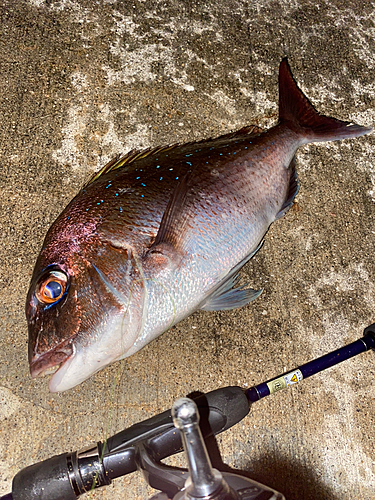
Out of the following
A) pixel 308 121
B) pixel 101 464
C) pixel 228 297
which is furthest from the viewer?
pixel 308 121

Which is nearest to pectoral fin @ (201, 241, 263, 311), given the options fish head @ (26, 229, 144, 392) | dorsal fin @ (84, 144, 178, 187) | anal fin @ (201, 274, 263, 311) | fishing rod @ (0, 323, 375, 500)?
anal fin @ (201, 274, 263, 311)

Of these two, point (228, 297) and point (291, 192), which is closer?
point (228, 297)

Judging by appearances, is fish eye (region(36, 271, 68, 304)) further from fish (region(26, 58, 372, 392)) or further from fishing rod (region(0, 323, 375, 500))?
fishing rod (region(0, 323, 375, 500))

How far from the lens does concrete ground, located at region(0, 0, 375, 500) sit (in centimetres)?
174

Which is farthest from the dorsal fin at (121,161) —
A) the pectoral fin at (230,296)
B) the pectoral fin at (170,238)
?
the pectoral fin at (230,296)

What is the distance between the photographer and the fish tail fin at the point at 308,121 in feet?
7.18

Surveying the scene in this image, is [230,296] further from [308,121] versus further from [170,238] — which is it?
[308,121]

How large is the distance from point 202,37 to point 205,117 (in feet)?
2.18

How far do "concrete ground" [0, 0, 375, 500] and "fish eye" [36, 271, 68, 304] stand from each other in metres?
0.44

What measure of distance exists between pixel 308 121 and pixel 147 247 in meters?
1.32

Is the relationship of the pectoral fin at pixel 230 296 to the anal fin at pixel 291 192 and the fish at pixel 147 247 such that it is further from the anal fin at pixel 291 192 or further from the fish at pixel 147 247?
the anal fin at pixel 291 192

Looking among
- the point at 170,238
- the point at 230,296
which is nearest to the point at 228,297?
the point at 230,296

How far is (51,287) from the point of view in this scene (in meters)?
1.46

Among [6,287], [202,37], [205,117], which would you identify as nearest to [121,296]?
[6,287]
